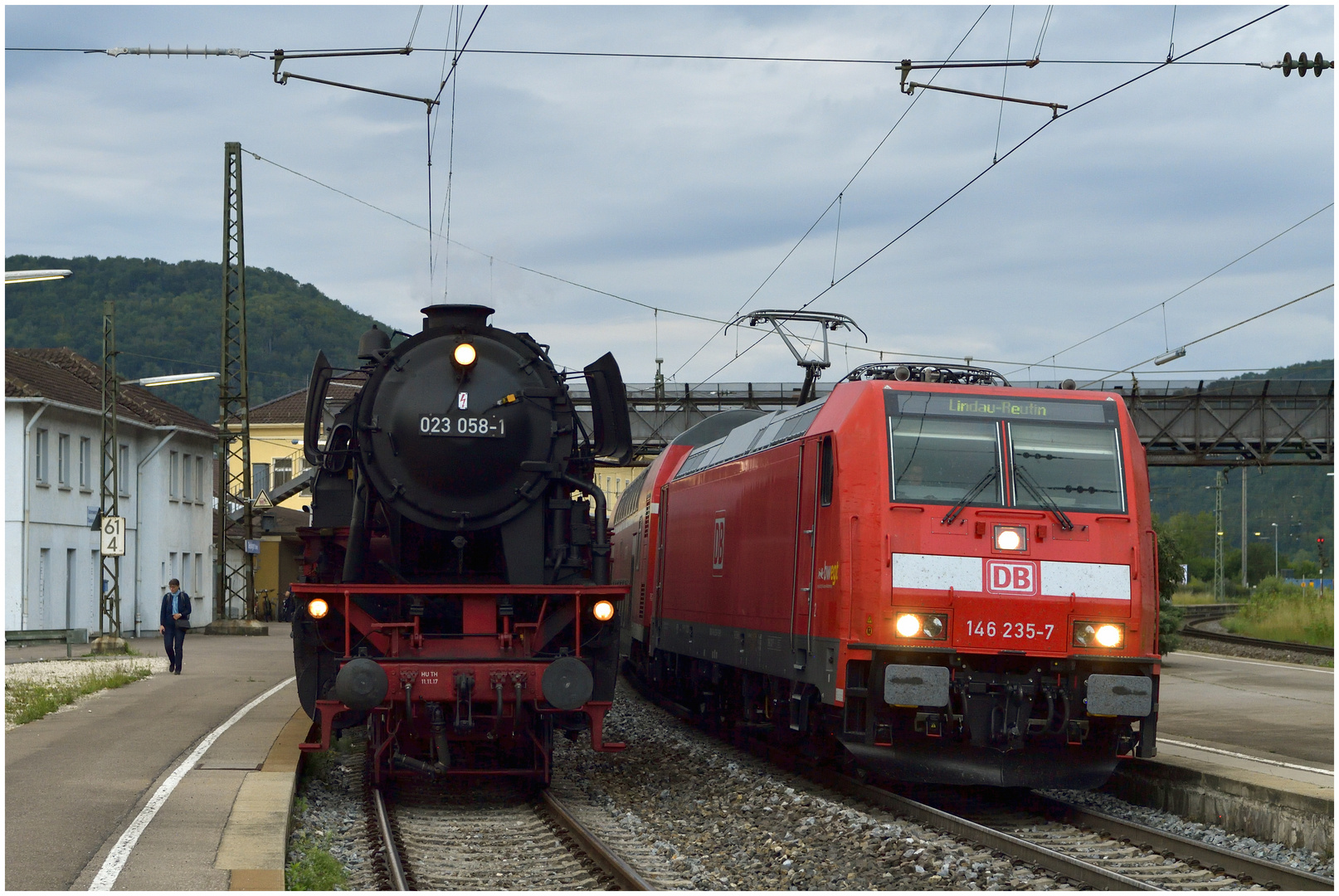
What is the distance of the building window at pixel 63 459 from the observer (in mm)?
36650

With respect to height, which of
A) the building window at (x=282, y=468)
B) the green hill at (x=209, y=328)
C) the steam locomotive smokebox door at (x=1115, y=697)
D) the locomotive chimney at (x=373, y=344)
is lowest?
the steam locomotive smokebox door at (x=1115, y=697)

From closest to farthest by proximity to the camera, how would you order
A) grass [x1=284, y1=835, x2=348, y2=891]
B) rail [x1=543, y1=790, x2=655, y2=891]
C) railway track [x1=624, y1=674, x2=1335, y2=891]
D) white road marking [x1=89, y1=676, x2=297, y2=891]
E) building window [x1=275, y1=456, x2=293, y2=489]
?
white road marking [x1=89, y1=676, x2=297, y2=891] < grass [x1=284, y1=835, x2=348, y2=891] < rail [x1=543, y1=790, x2=655, y2=891] < railway track [x1=624, y1=674, x2=1335, y2=891] < building window [x1=275, y1=456, x2=293, y2=489]

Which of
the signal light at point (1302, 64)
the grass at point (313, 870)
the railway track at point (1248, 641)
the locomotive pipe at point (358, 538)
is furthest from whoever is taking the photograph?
the railway track at point (1248, 641)

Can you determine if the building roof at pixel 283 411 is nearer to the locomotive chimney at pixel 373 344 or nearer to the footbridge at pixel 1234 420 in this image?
the footbridge at pixel 1234 420

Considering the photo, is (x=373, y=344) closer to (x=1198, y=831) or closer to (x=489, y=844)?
(x=489, y=844)

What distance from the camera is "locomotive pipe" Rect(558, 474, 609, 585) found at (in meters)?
11.8

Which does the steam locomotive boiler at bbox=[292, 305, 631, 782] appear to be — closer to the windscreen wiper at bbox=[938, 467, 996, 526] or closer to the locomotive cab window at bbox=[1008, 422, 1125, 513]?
the windscreen wiper at bbox=[938, 467, 996, 526]

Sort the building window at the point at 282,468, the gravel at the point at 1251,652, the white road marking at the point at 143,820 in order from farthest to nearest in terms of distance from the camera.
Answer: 1. the building window at the point at 282,468
2. the gravel at the point at 1251,652
3. the white road marking at the point at 143,820

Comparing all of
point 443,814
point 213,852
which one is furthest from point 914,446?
point 213,852

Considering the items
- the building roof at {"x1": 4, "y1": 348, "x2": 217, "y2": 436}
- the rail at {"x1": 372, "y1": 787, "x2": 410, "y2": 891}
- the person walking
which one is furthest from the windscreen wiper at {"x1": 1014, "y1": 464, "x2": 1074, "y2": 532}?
→ the building roof at {"x1": 4, "y1": 348, "x2": 217, "y2": 436}

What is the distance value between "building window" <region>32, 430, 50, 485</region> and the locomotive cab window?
2996 centimetres

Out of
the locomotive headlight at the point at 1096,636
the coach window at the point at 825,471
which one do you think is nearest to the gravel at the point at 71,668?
the coach window at the point at 825,471

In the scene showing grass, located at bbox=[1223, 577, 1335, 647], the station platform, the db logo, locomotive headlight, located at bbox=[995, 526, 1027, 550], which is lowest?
grass, located at bbox=[1223, 577, 1335, 647]

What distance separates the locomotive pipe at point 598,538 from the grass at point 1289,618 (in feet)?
84.1
